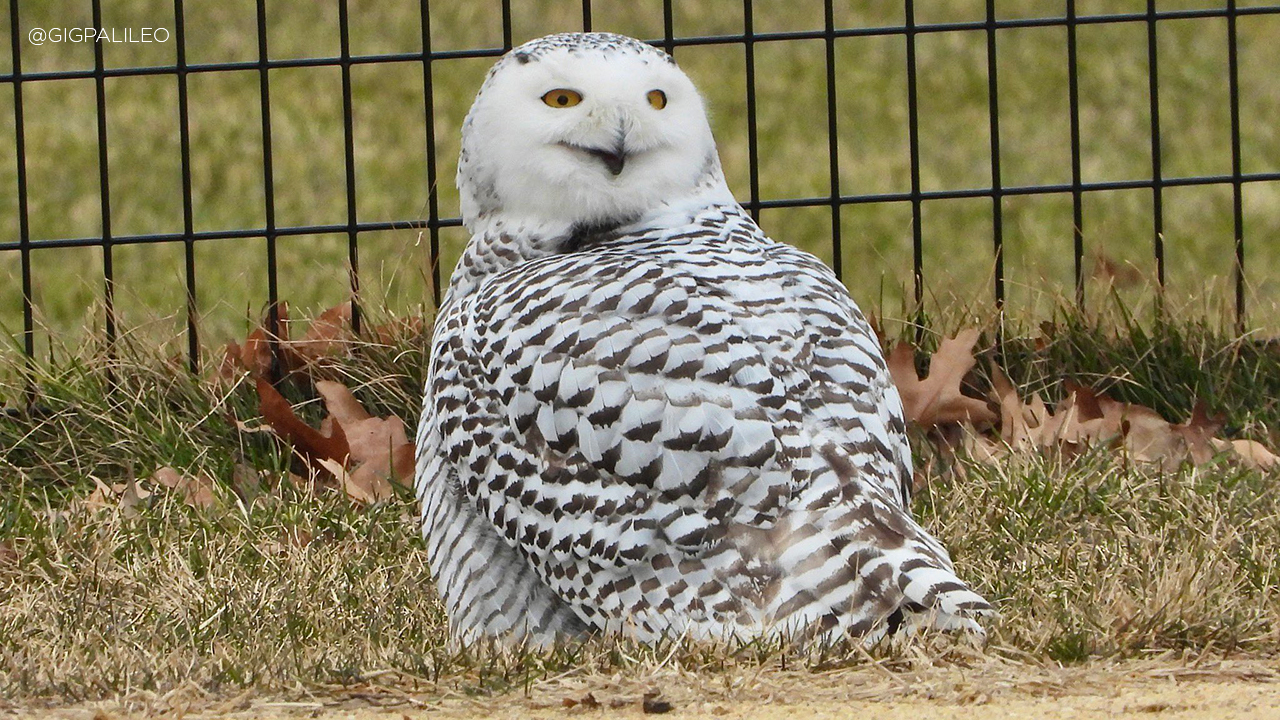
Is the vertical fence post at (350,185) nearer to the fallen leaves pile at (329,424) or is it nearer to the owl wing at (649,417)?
the fallen leaves pile at (329,424)

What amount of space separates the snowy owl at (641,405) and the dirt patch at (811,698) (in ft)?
0.37

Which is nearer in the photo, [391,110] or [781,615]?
[781,615]

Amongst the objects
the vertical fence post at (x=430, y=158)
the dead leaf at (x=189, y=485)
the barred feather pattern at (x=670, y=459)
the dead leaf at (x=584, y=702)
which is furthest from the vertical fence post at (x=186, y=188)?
the dead leaf at (x=584, y=702)

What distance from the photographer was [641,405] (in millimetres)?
3260

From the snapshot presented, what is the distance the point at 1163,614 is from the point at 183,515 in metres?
2.26

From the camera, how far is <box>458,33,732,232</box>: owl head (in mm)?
3664

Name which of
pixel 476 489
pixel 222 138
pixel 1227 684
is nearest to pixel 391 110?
pixel 222 138

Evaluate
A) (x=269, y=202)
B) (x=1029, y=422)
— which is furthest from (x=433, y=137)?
(x=1029, y=422)

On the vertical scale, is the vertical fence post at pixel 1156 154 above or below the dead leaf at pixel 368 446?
above

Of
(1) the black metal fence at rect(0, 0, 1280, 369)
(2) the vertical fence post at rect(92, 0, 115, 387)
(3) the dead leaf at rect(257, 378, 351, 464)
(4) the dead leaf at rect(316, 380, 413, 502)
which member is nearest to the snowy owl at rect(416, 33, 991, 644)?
(4) the dead leaf at rect(316, 380, 413, 502)

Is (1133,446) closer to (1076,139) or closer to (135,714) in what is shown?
(1076,139)

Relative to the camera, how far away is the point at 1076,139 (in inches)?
209

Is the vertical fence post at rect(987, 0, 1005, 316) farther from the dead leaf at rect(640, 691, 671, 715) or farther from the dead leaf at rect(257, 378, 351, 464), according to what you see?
the dead leaf at rect(640, 691, 671, 715)

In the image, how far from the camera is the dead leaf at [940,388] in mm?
4867
